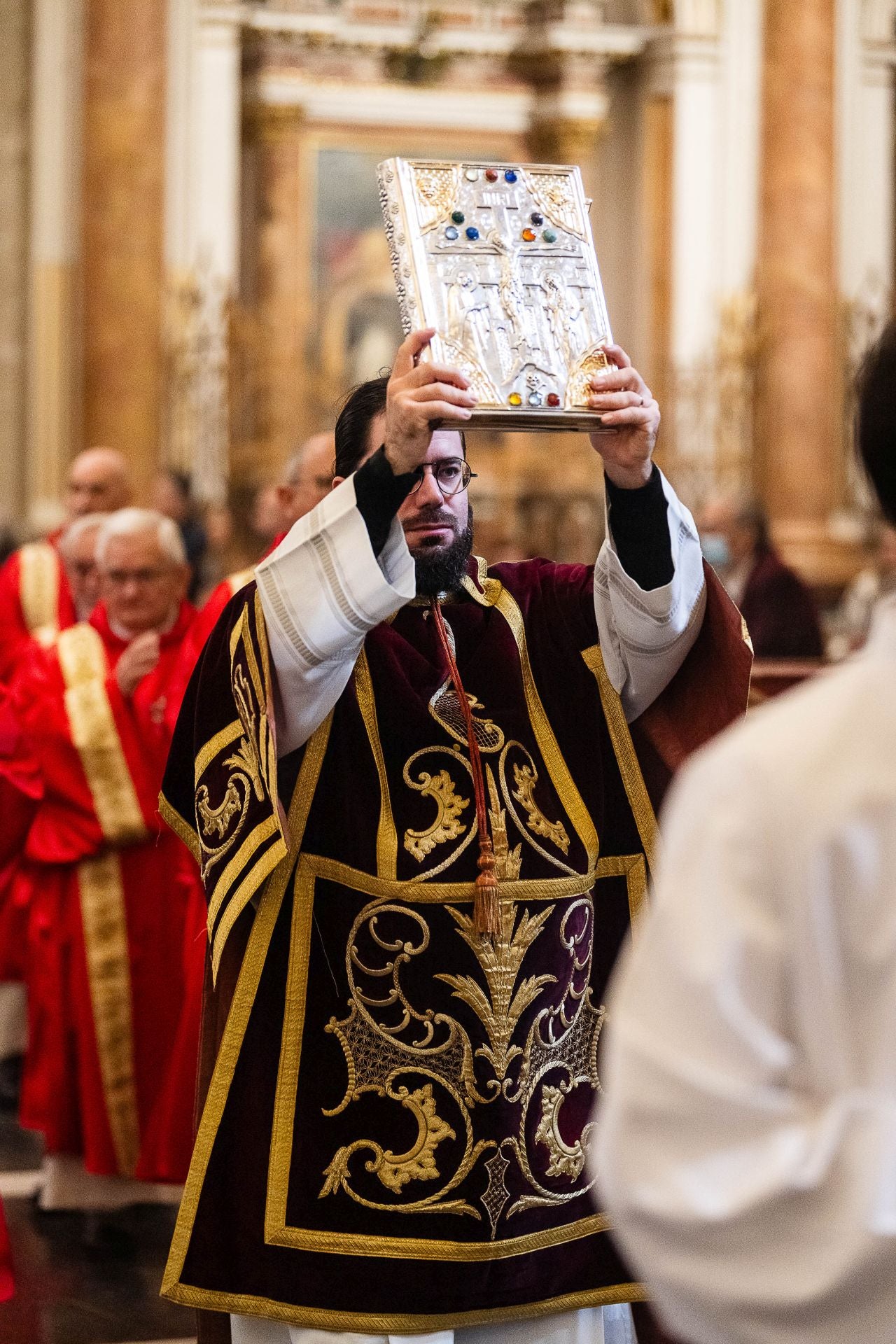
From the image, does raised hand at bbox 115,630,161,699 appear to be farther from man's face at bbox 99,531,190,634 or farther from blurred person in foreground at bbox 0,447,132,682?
blurred person in foreground at bbox 0,447,132,682

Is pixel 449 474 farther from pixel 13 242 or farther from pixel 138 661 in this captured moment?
pixel 13 242

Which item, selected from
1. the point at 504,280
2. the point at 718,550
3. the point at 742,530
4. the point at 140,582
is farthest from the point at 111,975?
the point at 742,530

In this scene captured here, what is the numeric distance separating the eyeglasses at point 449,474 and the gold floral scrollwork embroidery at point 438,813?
0.42 meters

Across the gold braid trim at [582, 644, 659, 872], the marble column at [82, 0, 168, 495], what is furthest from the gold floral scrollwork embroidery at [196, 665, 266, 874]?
the marble column at [82, 0, 168, 495]

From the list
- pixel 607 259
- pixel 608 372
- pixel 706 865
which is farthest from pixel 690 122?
pixel 706 865

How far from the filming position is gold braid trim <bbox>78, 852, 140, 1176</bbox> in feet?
16.7

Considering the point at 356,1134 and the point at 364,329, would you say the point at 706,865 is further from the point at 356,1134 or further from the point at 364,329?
the point at 364,329

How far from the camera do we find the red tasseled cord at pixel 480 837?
108 inches

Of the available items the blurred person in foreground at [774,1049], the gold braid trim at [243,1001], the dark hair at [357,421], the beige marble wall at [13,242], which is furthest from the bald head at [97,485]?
the blurred person in foreground at [774,1049]

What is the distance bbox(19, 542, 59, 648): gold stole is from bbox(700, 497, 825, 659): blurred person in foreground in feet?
9.04

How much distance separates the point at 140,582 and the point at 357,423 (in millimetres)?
2240

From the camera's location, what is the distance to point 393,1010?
276 centimetres

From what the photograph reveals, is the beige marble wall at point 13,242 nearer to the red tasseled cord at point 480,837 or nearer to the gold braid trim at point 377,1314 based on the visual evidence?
the red tasseled cord at point 480,837

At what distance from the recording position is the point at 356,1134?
2746mm
